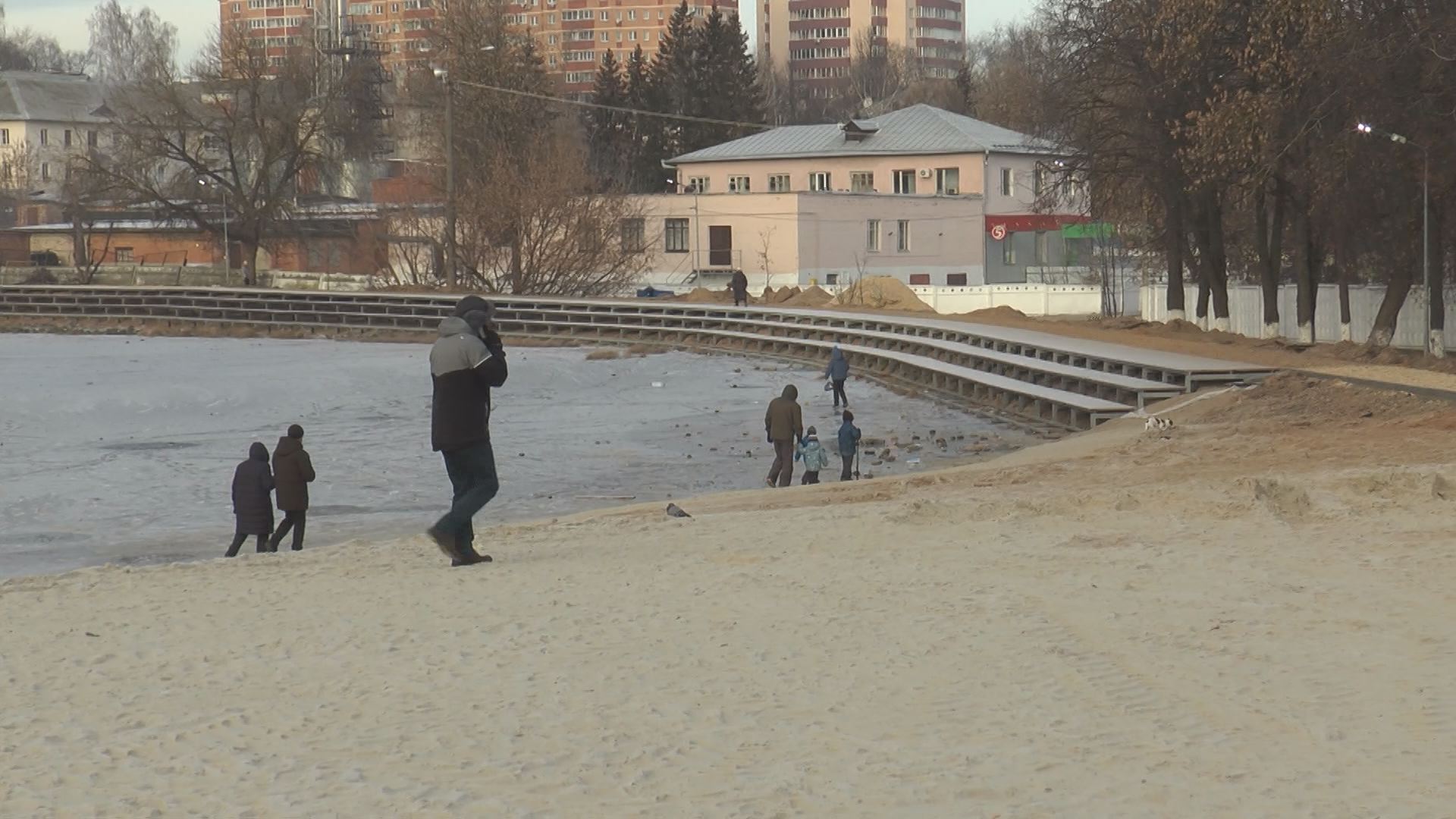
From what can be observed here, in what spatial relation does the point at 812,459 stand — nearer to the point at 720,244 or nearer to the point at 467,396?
the point at 467,396

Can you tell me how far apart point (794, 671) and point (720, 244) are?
68501mm

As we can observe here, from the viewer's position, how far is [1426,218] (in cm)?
3244

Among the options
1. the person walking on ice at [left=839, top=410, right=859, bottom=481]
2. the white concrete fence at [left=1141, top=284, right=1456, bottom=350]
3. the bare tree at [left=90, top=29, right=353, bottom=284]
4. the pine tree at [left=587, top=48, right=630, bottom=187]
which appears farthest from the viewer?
the pine tree at [left=587, top=48, right=630, bottom=187]

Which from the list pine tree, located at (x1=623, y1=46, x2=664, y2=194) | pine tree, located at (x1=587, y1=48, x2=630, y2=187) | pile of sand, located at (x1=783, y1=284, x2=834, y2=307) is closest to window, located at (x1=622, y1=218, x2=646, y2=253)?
pile of sand, located at (x1=783, y1=284, x2=834, y2=307)

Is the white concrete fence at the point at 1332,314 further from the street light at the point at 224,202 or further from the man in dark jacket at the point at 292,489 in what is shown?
the street light at the point at 224,202

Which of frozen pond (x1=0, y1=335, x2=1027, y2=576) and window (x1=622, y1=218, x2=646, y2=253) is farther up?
window (x1=622, y1=218, x2=646, y2=253)

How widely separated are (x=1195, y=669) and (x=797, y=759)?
215 centimetres

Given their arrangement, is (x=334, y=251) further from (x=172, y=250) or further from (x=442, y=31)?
(x=442, y=31)

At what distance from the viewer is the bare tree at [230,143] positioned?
7000cm

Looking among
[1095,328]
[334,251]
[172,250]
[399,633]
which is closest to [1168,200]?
[1095,328]

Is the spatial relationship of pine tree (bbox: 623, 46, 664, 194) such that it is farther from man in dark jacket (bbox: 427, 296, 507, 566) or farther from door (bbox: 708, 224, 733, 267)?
man in dark jacket (bbox: 427, 296, 507, 566)

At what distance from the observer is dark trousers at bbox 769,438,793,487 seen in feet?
72.0

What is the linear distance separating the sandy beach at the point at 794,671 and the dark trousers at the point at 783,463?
25.9 ft

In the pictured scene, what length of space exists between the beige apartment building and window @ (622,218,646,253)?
4.50 metres
